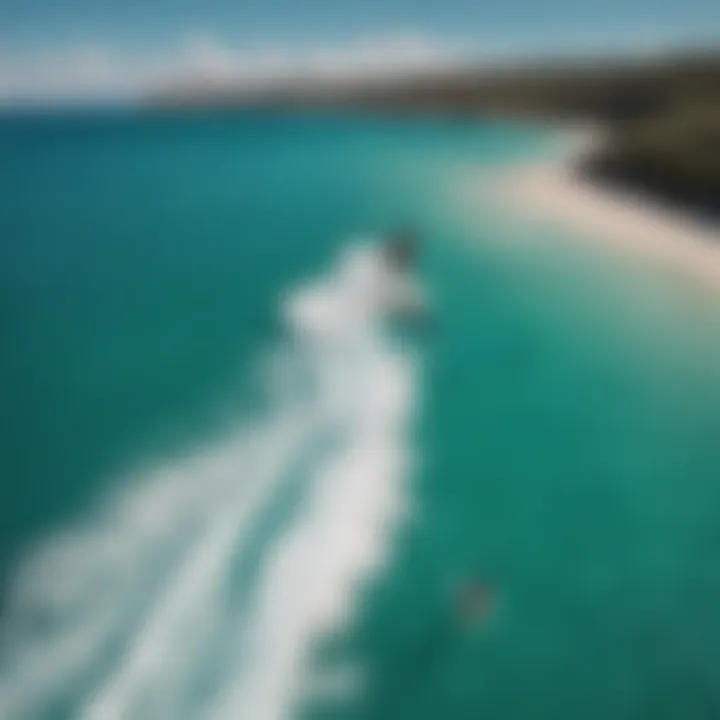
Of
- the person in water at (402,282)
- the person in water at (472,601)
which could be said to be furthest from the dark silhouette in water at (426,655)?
the person in water at (402,282)

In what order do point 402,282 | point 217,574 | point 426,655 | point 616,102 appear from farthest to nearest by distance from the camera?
point 616,102, point 402,282, point 217,574, point 426,655

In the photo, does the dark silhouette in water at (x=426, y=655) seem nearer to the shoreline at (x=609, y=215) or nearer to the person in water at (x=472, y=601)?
the person in water at (x=472, y=601)

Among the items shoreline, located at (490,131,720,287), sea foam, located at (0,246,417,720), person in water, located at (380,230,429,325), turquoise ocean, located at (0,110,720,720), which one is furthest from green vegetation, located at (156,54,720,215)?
sea foam, located at (0,246,417,720)

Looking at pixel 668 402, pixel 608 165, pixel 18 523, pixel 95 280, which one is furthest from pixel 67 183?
pixel 668 402

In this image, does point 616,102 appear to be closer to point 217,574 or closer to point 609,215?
point 609,215

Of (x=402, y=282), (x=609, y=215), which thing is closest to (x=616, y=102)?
(x=609, y=215)

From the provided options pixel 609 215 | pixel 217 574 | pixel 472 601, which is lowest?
pixel 472 601
